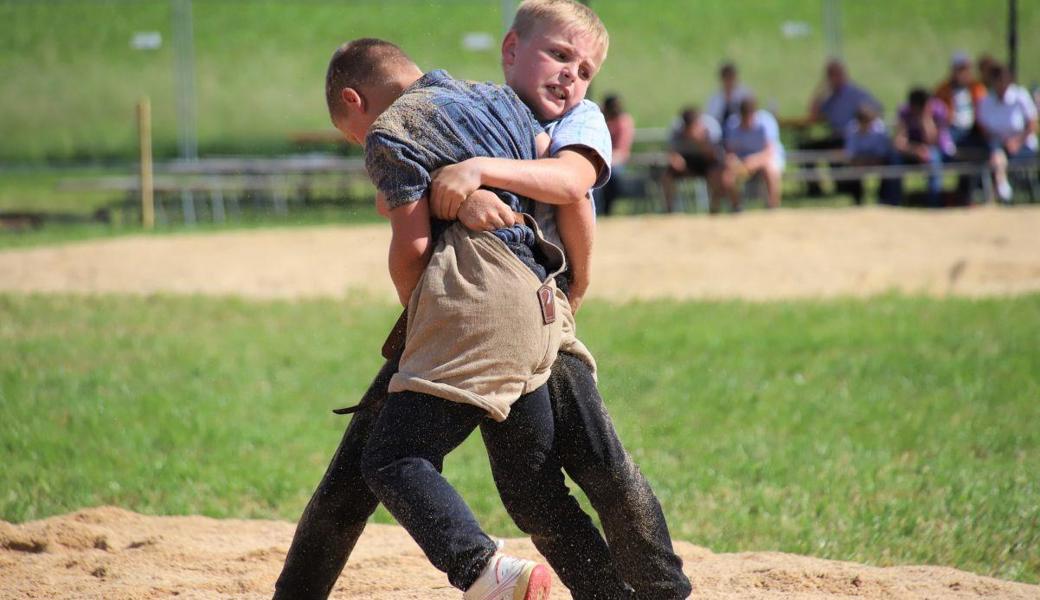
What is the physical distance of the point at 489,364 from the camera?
8.76 ft

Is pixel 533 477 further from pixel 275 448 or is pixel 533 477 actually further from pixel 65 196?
pixel 65 196

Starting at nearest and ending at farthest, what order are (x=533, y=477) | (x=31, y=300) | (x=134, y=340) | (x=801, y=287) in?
(x=533, y=477) → (x=134, y=340) → (x=31, y=300) → (x=801, y=287)

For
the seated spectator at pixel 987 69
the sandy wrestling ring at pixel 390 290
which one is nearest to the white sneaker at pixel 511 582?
the sandy wrestling ring at pixel 390 290

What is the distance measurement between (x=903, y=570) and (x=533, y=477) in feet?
5.42

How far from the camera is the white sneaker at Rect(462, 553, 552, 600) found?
8.41 feet

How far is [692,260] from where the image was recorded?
11375 millimetres

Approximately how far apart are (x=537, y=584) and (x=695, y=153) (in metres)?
13.1

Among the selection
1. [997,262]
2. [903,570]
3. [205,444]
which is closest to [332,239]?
[997,262]

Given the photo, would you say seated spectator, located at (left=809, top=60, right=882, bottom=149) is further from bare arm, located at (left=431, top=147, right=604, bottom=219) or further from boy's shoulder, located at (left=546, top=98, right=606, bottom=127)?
bare arm, located at (left=431, top=147, right=604, bottom=219)

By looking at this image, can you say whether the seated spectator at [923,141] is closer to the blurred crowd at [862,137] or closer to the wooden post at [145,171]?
the blurred crowd at [862,137]

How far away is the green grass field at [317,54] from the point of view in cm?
2392

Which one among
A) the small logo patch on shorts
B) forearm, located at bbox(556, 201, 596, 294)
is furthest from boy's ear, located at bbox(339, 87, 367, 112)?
the small logo patch on shorts

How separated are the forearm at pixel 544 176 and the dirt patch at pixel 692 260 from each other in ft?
23.7

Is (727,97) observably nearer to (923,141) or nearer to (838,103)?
(838,103)
